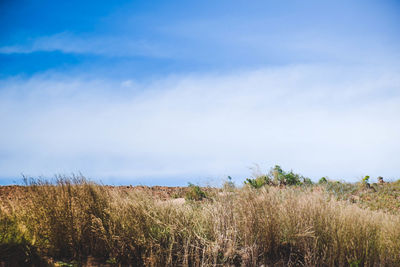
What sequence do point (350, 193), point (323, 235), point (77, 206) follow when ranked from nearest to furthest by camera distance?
point (77, 206)
point (323, 235)
point (350, 193)

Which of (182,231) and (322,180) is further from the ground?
(322,180)

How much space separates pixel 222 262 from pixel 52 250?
3.49 m

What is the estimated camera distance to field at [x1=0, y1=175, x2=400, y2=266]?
20.8 feet

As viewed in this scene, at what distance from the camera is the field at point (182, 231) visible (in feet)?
20.8

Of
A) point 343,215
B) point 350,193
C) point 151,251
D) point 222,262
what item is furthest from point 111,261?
point 350,193

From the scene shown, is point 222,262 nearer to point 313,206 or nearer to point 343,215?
point 313,206

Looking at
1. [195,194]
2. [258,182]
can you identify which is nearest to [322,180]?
[195,194]

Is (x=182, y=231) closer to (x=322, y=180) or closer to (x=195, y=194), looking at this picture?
(x=195, y=194)

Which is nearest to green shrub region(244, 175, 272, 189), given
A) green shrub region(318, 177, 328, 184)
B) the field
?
the field

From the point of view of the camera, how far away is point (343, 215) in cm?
741

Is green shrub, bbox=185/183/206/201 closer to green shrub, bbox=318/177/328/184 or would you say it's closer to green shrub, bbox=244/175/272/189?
green shrub, bbox=244/175/272/189

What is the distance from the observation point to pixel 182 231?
22.4 ft

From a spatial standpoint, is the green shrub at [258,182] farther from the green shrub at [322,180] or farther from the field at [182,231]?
the green shrub at [322,180]

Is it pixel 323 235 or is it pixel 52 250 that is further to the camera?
pixel 323 235
